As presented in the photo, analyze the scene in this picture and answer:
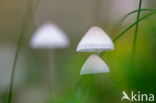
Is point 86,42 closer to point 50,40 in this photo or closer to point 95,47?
point 95,47

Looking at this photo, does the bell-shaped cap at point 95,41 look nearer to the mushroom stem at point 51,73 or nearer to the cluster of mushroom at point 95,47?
the cluster of mushroom at point 95,47

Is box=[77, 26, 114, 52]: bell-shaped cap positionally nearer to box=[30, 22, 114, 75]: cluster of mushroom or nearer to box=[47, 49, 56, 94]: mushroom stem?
box=[30, 22, 114, 75]: cluster of mushroom

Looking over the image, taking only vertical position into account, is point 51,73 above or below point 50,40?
below

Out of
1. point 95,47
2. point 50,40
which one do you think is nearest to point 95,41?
Answer: point 95,47

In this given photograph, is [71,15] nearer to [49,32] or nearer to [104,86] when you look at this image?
[49,32]

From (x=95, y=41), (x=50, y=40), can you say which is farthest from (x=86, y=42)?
(x=50, y=40)

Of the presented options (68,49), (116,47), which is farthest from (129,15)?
(68,49)
